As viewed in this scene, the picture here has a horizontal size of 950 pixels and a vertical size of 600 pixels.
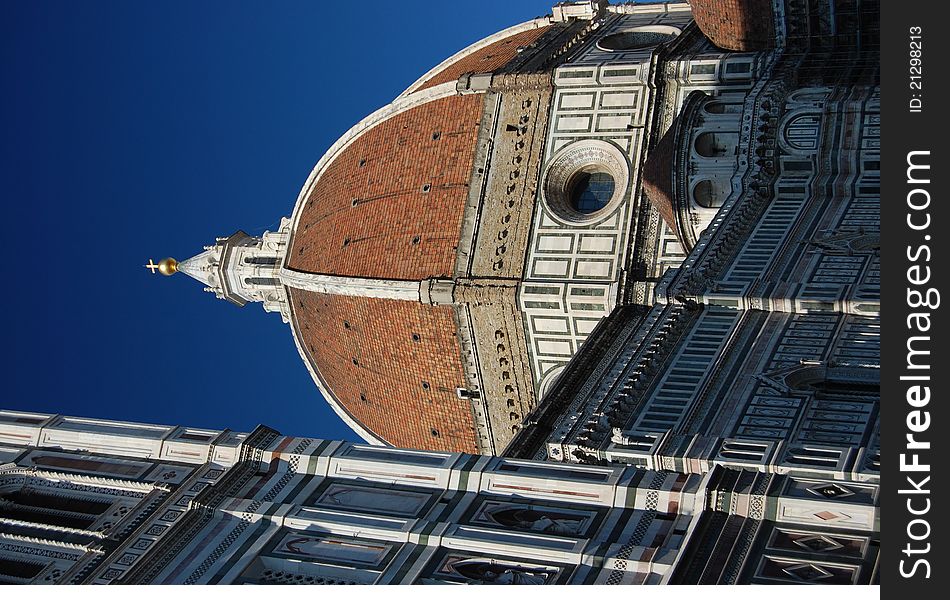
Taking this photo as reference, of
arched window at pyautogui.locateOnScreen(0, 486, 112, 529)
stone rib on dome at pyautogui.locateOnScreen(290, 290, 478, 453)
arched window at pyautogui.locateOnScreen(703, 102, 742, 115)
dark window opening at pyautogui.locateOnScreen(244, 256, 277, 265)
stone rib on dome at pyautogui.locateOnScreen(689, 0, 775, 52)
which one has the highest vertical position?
stone rib on dome at pyautogui.locateOnScreen(689, 0, 775, 52)

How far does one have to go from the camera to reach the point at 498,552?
46.9 feet

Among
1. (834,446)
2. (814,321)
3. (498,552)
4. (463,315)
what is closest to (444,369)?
(463,315)

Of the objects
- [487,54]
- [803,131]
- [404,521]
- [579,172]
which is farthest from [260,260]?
[404,521]

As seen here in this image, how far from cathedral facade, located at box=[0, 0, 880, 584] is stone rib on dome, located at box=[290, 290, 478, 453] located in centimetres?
8

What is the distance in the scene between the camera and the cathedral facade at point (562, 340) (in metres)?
14.5

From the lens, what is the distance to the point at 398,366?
103ft

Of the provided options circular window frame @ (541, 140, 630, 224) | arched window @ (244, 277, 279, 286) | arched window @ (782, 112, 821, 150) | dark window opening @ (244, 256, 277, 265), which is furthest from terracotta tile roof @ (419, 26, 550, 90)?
arched window @ (782, 112, 821, 150)

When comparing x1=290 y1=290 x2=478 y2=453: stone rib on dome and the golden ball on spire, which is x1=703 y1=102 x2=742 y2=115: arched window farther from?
the golden ball on spire

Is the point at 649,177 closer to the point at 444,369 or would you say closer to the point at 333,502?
the point at 444,369

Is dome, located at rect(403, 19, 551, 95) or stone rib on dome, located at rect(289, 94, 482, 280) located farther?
dome, located at rect(403, 19, 551, 95)

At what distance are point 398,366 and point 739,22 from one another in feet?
34.4

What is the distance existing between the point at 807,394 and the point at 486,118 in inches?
526

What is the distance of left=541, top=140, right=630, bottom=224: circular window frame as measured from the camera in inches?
1165

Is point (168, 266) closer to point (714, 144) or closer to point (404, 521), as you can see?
point (714, 144)
